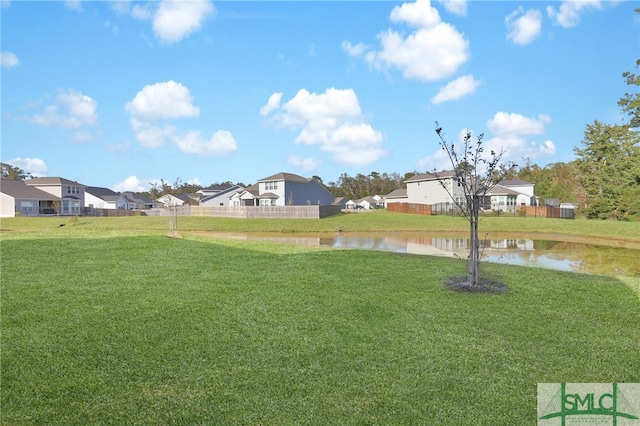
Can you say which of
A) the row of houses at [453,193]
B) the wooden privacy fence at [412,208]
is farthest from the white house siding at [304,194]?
the wooden privacy fence at [412,208]

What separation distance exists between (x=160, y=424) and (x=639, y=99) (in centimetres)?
3462

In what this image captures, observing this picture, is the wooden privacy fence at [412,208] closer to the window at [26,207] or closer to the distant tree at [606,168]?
the distant tree at [606,168]

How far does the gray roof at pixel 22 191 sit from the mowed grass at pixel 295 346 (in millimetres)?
43008

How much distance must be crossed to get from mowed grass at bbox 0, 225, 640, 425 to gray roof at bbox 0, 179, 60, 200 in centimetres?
4301

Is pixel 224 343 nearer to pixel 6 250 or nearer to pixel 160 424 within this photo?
pixel 160 424

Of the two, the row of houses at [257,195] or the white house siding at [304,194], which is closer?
the row of houses at [257,195]

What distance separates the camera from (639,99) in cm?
2667

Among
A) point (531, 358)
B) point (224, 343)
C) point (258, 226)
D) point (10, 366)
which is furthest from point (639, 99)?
point (10, 366)

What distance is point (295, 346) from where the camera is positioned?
425 cm

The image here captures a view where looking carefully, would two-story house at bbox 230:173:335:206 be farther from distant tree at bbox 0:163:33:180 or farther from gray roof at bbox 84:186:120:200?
distant tree at bbox 0:163:33:180

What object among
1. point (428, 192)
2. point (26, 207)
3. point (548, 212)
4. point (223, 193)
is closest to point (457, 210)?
point (428, 192)

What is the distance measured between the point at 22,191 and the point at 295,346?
5118cm

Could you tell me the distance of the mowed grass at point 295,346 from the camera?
3045 millimetres

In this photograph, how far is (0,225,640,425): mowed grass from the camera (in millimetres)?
3045
